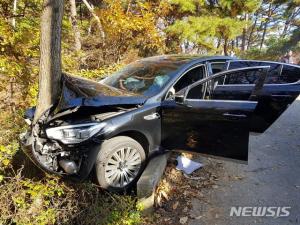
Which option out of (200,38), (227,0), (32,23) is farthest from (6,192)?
(227,0)

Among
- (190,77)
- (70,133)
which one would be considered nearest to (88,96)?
(70,133)

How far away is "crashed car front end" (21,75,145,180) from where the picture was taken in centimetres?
334

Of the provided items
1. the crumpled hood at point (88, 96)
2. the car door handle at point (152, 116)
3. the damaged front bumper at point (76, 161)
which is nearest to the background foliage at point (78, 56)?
the damaged front bumper at point (76, 161)

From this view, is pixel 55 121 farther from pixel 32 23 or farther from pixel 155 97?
pixel 32 23

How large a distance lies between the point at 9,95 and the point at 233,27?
397 inches

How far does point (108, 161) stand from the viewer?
11.8ft

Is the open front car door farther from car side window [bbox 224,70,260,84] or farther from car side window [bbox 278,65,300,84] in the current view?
car side window [bbox 278,65,300,84]

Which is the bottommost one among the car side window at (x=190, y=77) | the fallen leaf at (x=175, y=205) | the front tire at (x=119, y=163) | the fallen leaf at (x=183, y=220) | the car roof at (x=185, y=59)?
the fallen leaf at (x=183, y=220)

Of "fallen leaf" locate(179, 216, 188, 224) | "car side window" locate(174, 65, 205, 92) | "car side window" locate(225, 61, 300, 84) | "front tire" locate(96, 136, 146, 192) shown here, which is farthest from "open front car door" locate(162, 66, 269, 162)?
"fallen leaf" locate(179, 216, 188, 224)

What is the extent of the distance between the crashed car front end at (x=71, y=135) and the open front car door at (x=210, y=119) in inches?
36.2

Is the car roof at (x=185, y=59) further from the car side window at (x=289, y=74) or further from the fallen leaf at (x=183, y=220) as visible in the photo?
the fallen leaf at (x=183, y=220)

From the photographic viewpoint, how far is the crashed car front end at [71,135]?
3.34 meters

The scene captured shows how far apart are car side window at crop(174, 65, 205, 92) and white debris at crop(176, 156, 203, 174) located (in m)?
1.16

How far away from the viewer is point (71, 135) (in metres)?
3.36
